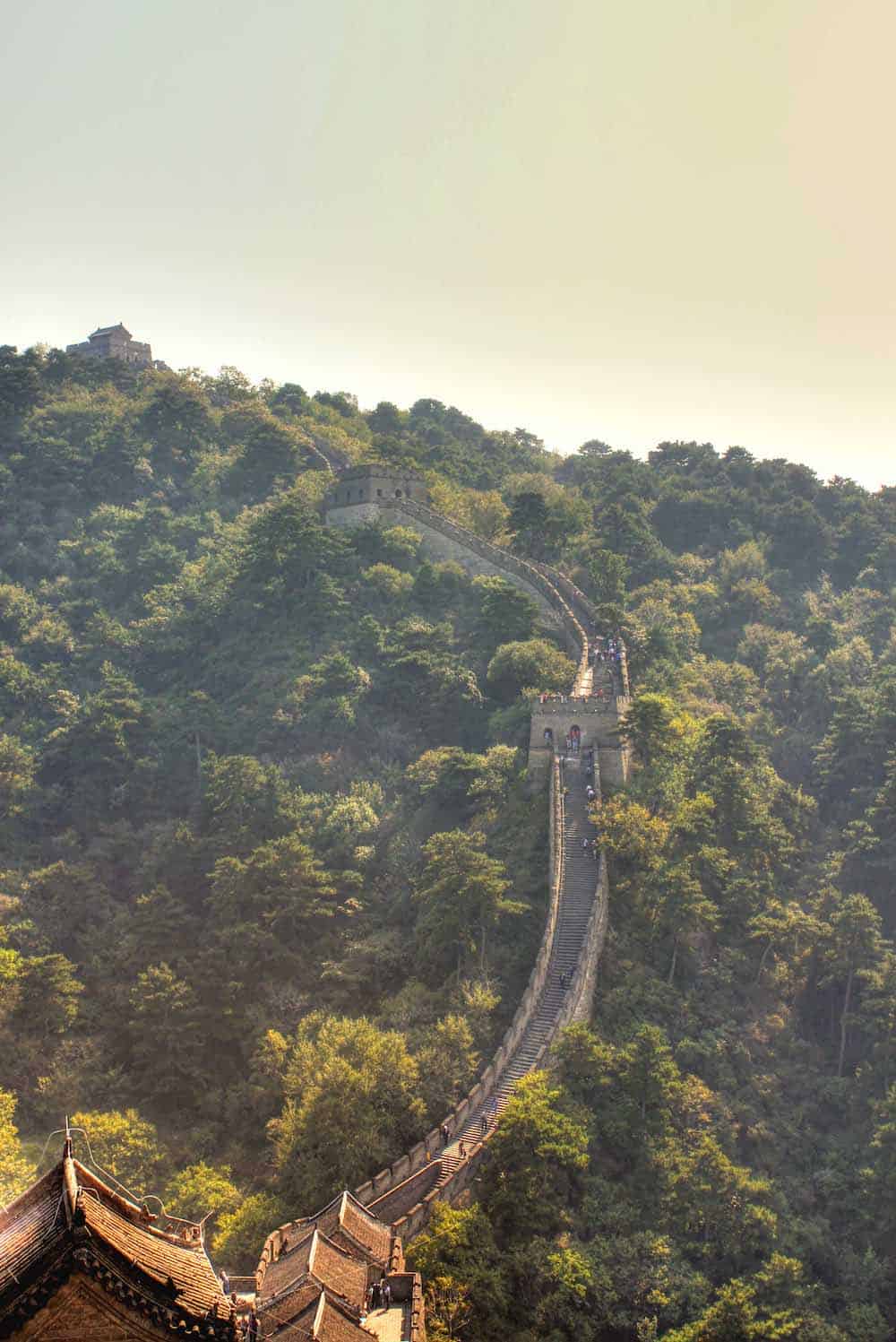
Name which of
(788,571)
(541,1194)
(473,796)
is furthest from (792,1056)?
(788,571)

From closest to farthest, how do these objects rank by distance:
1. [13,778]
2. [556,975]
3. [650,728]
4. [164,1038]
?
[556,975]
[164,1038]
[650,728]
[13,778]

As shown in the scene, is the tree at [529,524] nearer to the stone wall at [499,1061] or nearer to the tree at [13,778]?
the stone wall at [499,1061]

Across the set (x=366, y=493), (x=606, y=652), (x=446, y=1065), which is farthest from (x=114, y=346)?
(x=446, y=1065)

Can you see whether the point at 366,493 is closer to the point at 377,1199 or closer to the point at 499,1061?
the point at 499,1061

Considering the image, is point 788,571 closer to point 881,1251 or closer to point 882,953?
point 882,953

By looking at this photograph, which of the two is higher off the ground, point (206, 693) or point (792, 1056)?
point (206, 693)

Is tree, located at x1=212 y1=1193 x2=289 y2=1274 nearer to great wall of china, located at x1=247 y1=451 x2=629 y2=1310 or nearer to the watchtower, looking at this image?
great wall of china, located at x1=247 y1=451 x2=629 y2=1310

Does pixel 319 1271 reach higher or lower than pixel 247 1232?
higher
